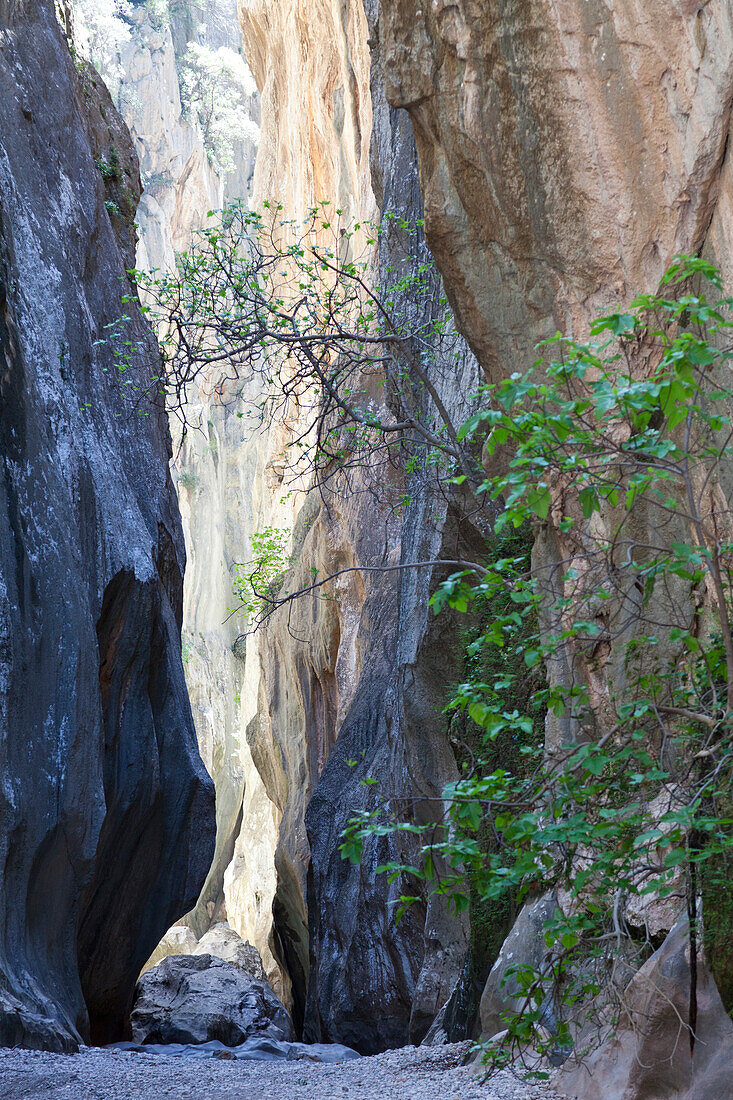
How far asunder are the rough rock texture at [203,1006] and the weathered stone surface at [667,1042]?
36.3 ft

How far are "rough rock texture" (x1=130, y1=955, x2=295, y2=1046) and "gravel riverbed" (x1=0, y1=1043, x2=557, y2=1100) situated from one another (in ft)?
20.3

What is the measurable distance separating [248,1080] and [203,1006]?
8431 millimetres

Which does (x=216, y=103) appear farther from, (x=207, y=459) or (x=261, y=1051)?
(x=261, y=1051)

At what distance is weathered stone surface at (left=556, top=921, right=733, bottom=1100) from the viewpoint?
3.94 metres

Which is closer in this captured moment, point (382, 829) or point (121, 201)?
point (382, 829)

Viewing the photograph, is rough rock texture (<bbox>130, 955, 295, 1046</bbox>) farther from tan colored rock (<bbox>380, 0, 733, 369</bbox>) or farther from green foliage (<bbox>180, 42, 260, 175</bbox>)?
green foliage (<bbox>180, 42, 260, 175</bbox>)

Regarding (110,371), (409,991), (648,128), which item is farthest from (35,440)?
(409,991)

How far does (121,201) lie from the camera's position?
16.1m

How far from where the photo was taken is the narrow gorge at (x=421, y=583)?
379cm

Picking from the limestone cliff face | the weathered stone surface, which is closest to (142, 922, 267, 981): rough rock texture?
the limestone cliff face

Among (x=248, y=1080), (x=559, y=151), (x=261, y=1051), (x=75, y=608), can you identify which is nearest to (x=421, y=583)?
(x=75, y=608)

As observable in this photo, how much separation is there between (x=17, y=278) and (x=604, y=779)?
31.7ft

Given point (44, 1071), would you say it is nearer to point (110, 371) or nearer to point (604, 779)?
point (604, 779)

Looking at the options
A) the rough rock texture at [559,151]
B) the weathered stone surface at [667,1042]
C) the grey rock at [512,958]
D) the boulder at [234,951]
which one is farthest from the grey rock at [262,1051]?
the boulder at [234,951]
